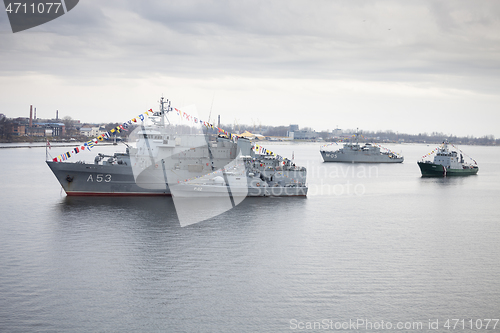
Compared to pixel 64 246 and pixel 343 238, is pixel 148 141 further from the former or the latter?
pixel 343 238

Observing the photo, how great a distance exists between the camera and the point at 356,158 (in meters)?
75.4

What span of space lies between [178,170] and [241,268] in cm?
1663

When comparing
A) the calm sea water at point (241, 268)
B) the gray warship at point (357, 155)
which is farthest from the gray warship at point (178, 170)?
the gray warship at point (357, 155)

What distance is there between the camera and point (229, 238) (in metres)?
20.1

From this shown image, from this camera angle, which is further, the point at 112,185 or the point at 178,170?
the point at 178,170

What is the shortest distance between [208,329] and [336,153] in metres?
68.3

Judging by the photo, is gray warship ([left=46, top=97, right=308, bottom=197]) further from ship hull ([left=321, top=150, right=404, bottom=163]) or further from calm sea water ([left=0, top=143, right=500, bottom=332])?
ship hull ([left=321, top=150, right=404, bottom=163])

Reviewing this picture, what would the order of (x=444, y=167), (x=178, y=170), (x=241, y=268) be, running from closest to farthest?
(x=241, y=268) < (x=178, y=170) < (x=444, y=167)

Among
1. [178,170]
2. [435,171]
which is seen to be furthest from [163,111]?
[435,171]

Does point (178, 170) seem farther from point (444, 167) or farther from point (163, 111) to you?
point (444, 167)

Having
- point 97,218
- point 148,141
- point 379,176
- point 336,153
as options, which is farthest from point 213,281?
point 336,153

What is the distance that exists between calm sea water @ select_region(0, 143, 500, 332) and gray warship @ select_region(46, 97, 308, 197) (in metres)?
1.97

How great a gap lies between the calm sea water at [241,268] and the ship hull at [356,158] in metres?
46.9

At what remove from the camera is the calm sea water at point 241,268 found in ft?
40.5
